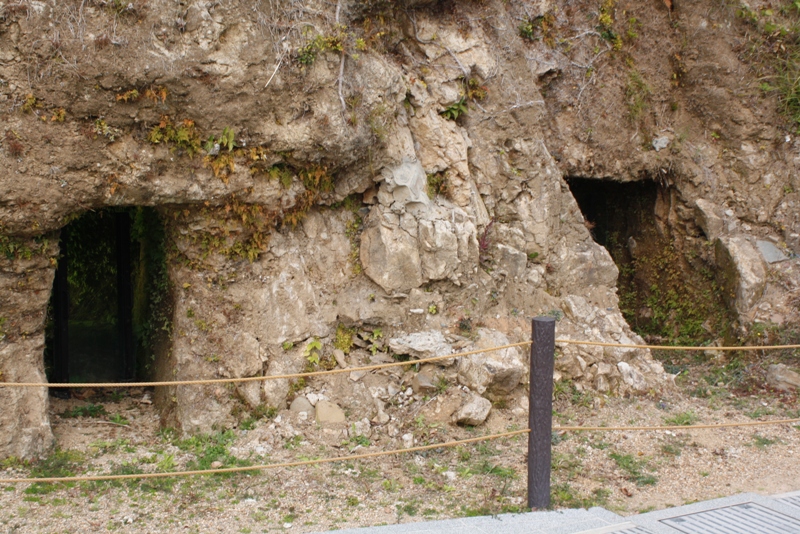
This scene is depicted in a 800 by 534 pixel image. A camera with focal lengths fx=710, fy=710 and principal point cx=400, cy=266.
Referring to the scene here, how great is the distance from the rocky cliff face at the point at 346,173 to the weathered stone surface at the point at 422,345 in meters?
0.07

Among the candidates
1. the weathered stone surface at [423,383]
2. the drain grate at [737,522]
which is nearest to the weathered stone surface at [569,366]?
the weathered stone surface at [423,383]

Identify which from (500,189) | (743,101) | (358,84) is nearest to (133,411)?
(358,84)

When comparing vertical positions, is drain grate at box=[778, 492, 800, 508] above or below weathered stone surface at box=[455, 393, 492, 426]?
below

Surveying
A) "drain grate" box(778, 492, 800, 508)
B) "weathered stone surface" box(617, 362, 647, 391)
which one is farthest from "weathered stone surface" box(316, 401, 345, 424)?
"drain grate" box(778, 492, 800, 508)

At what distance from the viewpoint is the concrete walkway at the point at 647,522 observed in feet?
14.1

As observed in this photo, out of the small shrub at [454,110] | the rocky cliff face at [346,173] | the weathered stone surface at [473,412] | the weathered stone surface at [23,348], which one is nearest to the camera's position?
the rocky cliff face at [346,173]

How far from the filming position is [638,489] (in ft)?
18.0

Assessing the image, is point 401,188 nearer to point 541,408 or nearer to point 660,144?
point 541,408

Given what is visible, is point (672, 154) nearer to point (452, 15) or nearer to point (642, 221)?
point (642, 221)

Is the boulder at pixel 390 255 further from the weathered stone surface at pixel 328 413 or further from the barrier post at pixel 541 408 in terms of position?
the barrier post at pixel 541 408

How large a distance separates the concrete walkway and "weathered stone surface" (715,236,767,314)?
4.38 meters

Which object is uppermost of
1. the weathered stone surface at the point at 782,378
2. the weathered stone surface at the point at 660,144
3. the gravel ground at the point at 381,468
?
the weathered stone surface at the point at 660,144

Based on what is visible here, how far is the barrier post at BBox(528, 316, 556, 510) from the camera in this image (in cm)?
460

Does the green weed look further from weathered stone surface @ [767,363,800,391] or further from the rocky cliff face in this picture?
weathered stone surface @ [767,363,800,391]
